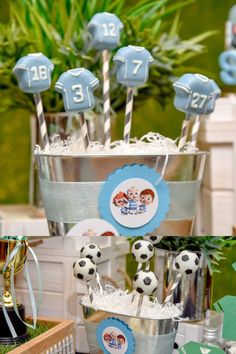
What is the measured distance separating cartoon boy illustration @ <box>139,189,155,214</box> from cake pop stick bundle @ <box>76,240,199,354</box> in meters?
0.11

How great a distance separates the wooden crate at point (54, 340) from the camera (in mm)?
648

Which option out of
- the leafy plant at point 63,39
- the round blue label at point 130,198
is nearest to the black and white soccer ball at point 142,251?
the round blue label at point 130,198

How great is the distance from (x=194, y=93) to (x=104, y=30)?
0.16 meters

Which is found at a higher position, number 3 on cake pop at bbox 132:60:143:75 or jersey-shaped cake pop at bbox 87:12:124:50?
jersey-shaped cake pop at bbox 87:12:124:50

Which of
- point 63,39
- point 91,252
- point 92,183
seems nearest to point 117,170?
point 92,183

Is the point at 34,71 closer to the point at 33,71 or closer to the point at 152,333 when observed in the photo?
the point at 33,71

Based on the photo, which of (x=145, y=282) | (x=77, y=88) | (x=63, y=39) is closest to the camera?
(x=145, y=282)

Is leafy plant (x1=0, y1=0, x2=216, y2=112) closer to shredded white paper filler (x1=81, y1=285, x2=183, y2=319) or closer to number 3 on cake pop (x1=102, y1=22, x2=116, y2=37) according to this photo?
number 3 on cake pop (x1=102, y1=22, x2=116, y2=37)

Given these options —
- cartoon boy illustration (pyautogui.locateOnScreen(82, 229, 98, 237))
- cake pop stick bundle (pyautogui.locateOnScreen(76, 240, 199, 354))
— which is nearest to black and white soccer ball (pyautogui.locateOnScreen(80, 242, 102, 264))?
cake pop stick bundle (pyautogui.locateOnScreen(76, 240, 199, 354))

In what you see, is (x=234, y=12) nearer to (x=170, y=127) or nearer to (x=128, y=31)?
(x=128, y=31)

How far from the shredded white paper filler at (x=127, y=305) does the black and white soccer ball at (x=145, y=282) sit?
20 millimetres

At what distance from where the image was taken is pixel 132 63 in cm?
78

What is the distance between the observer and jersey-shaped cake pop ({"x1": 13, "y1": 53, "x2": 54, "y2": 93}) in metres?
0.76

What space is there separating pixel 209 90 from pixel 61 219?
224 mm
